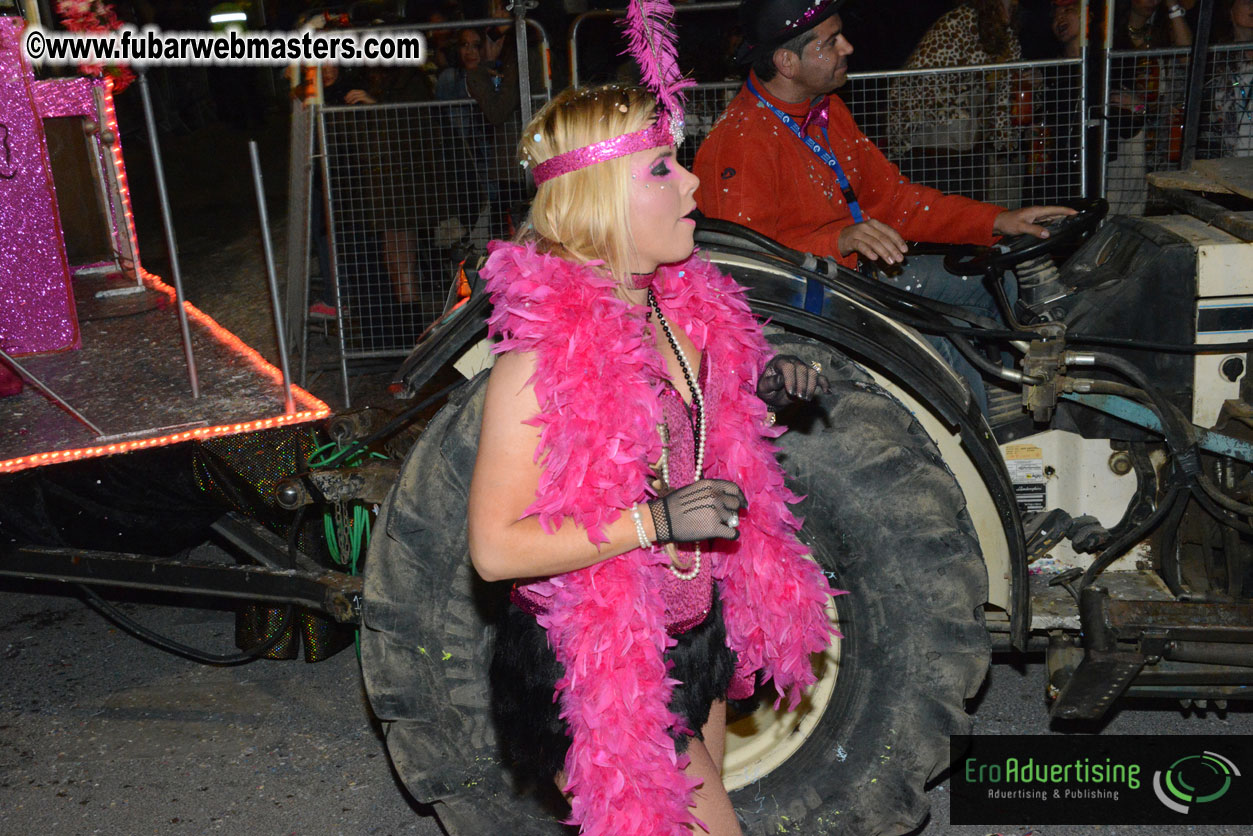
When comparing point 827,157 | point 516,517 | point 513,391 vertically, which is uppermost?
point 827,157

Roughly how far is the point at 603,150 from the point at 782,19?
174 centimetres

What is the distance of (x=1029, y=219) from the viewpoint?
3416 mm

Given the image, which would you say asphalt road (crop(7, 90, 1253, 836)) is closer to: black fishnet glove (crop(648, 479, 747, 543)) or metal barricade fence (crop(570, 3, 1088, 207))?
black fishnet glove (crop(648, 479, 747, 543))

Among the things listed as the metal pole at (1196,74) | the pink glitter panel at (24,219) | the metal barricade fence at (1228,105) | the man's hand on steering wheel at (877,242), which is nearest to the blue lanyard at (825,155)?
the man's hand on steering wheel at (877,242)

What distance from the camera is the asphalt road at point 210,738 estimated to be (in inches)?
127

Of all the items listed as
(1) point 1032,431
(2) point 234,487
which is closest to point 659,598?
(1) point 1032,431

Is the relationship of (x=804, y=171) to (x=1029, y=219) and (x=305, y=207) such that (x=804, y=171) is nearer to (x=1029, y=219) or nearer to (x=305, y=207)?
(x=1029, y=219)

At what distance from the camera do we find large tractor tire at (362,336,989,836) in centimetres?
260

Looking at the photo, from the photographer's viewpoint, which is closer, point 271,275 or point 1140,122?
point 271,275

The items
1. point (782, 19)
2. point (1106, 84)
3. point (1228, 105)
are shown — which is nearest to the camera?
point (782, 19)

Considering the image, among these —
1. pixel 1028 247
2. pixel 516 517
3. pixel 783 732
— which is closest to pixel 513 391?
pixel 516 517

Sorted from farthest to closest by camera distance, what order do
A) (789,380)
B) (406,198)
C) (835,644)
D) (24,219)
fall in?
(406,198) < (24,219) < (835,644) < (789,380)

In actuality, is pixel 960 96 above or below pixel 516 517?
above

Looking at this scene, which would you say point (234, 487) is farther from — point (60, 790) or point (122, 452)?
point (60, 790)
